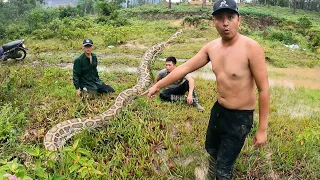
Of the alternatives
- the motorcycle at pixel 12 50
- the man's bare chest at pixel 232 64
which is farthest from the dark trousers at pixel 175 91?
the motorcycle at pixel 12 50

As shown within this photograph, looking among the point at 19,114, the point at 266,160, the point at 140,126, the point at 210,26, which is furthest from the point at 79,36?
the point at 266,160

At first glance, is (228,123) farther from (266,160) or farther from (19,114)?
(19,114)

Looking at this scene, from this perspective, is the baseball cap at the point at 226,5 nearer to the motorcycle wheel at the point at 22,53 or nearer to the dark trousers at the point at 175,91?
the dark trousers at the point at 175,91

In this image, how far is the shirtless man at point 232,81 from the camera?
7.93ft

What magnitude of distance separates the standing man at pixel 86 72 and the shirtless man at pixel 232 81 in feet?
10.8

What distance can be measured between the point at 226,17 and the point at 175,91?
3.59m

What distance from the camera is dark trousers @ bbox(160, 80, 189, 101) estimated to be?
19.3 feet

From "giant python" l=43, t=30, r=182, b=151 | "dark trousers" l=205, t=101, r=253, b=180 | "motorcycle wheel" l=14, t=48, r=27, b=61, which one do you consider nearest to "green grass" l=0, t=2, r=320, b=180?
"giant python" l=43, t=30, r=182, b=151

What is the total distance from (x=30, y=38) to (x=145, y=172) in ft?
49.6

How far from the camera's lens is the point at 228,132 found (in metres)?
2.70

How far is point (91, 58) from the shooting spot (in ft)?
19.3

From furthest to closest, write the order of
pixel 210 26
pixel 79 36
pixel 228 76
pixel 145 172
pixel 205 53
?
1. pixel 210 26
2. pixel 79 36
3. pixel 145 172
4. pixel 205 53
5. pixel 228 76

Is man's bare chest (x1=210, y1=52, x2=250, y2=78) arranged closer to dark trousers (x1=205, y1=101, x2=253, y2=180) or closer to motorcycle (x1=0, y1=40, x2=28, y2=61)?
dark trousers (x1=205, y1=101, x2=253, y2=180)

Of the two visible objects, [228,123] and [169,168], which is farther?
[169,168]
